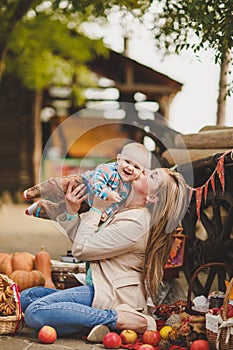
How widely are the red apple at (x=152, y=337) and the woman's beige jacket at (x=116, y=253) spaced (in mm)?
292

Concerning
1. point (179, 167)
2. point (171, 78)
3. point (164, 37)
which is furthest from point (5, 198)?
point (179, 167)

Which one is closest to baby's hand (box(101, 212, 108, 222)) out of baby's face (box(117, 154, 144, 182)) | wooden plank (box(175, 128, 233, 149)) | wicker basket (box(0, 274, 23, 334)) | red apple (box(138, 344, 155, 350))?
baby's face (box(117, 154, 144, 182))

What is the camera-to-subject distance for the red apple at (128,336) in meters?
5.16

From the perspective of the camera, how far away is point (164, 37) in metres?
8.40

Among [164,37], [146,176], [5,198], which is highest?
[164,37]

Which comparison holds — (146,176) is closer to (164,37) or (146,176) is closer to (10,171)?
(164,37)

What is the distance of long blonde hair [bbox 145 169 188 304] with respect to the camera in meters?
5.45

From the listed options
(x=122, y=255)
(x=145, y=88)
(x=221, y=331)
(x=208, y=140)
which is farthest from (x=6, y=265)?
(x=145, y=88)

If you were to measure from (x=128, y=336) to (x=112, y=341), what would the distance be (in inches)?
6.4

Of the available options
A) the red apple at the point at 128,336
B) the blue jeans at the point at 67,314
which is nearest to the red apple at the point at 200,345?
the red apple at the point at 128,336

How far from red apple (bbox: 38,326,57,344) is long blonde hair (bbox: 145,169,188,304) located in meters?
0.73

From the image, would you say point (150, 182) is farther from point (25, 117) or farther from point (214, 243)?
point (25, 117)

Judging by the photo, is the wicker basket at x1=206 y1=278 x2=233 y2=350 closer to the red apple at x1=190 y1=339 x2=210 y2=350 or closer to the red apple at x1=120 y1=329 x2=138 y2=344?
the red apple at x1=190 y1=339 x2=210 y2=350

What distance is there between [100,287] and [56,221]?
0.61m
